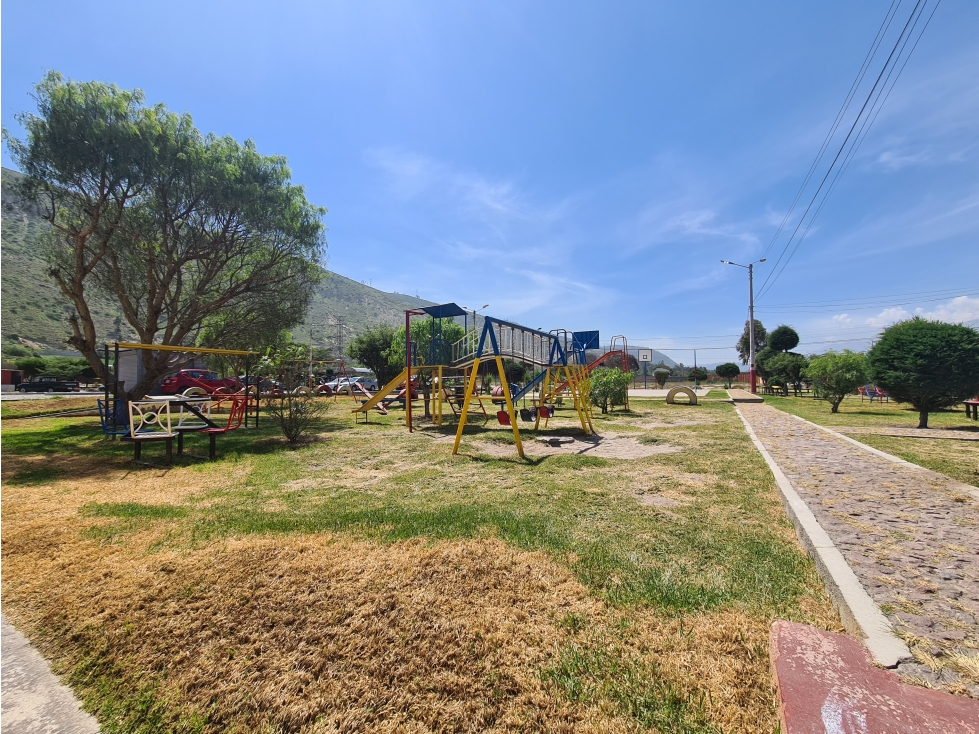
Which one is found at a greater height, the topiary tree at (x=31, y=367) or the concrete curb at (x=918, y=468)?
the topiary tree at (x=31, y=367)

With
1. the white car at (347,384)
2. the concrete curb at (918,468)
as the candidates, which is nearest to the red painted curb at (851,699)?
the concrete curb at (918,468)

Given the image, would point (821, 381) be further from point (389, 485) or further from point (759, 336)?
point (759, 336)

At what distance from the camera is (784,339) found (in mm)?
40031

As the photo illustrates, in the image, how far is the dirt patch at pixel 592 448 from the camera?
309 inches

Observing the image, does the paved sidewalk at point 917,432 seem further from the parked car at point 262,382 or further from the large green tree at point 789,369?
the large green tree at point 789,369

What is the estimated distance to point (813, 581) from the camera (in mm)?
2824

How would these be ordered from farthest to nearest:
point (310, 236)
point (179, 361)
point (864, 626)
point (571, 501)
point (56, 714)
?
1. point (310, 236)
2. point (179, 361)
3. point (571, 501)
4. point (864, 626)
5. point (56, 714)

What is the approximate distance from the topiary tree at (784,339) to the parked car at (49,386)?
183ft

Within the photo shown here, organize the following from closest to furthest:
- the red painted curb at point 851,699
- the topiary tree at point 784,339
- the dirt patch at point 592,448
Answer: the red painted curb at point 851,699, the dirt patch at point 592,448, the topiary tree at point 784,339

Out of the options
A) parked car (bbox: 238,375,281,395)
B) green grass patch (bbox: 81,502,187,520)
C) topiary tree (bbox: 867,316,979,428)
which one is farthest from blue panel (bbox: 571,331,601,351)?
green grass patch (bbox: 81,502,187,520)

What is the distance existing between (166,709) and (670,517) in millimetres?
4035

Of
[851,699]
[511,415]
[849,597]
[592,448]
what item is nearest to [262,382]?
[511,415]

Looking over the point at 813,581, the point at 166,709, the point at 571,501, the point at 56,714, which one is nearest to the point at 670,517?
the point at 571,501

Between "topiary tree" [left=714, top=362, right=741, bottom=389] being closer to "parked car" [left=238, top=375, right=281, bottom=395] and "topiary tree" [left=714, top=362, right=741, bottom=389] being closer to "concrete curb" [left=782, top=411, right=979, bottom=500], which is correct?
"concrete curb" [left=782, top=411, right=979, bottom=500]
